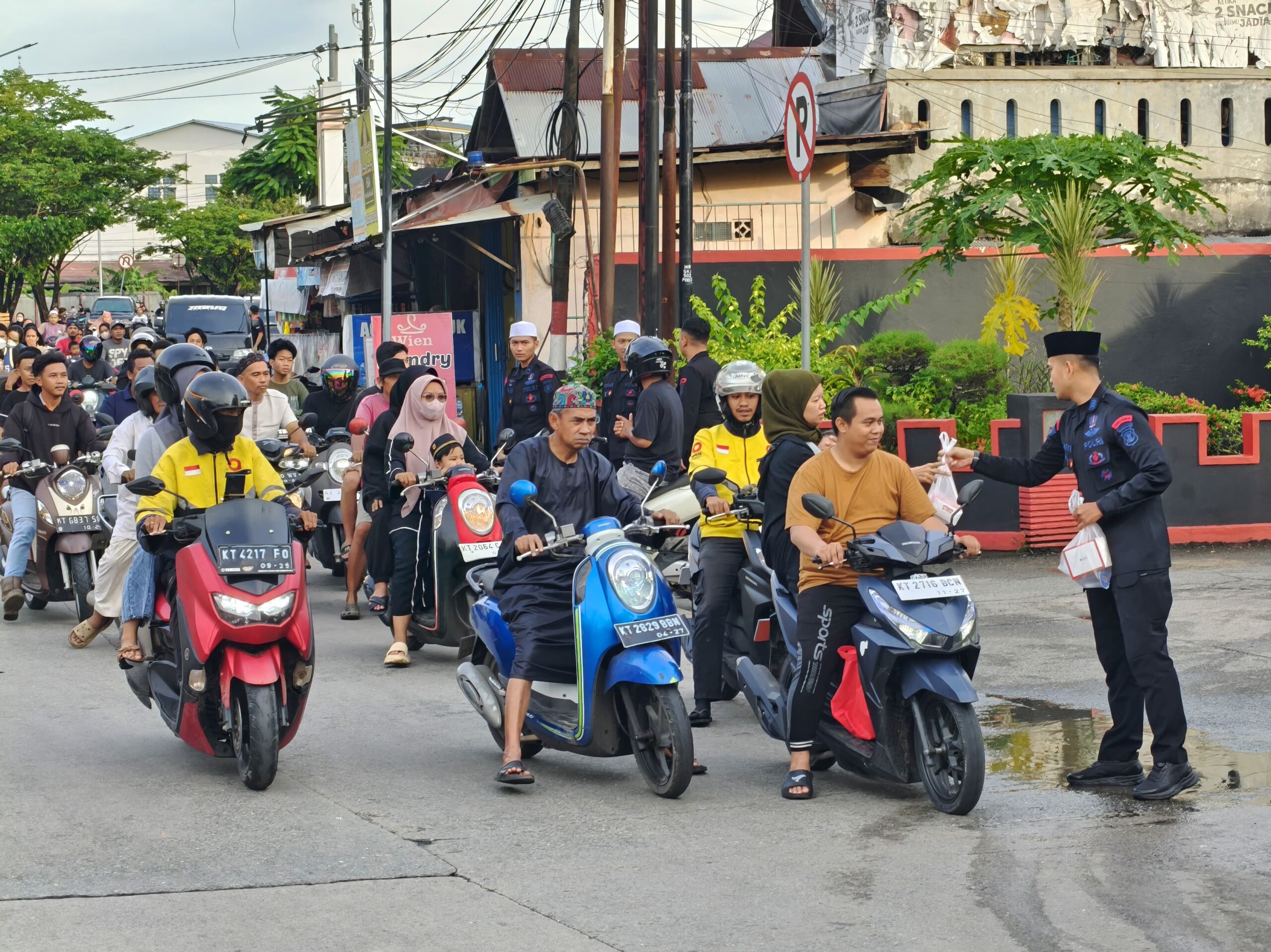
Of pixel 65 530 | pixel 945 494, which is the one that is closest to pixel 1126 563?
pixel 945 494

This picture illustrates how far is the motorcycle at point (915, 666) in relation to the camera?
6105mm

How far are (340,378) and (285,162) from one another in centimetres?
3106

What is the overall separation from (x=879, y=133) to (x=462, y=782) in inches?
658

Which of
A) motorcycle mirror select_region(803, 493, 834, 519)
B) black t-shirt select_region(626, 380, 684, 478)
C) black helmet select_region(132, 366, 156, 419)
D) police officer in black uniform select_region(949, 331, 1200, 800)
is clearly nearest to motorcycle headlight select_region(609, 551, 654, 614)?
motorcycle mirror select_region(803, 493, 834, 519)

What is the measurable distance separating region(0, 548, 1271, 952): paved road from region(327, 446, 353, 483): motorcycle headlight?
14.4 ft

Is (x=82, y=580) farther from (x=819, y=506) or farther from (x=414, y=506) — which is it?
(x=819, y=506)

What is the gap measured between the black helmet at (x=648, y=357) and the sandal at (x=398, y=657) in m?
2.84

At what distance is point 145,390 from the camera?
34.7 ft

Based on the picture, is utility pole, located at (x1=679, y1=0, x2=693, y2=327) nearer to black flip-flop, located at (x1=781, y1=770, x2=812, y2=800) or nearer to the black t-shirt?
the black t-shirt

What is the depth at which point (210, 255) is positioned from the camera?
2571 inches

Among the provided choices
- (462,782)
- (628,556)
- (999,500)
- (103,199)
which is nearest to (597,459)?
(628,556)

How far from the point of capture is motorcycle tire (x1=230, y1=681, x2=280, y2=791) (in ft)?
21.8

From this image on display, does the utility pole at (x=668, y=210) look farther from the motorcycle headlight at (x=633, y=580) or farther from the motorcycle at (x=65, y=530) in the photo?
the motorcycle headlight at (x=633, y=580)

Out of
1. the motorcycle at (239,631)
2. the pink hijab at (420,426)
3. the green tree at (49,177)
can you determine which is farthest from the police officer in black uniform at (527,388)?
the green tree at (49,177)
